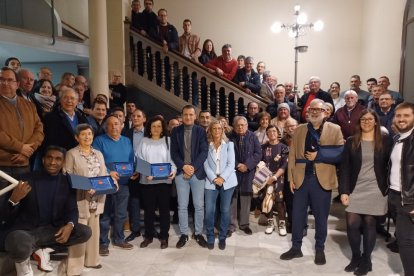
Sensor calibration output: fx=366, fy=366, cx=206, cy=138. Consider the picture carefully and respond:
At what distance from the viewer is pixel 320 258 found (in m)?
3.52

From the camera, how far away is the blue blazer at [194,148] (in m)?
3.81


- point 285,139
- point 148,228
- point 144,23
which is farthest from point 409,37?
point 148,228

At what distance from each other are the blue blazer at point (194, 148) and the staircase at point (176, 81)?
2527mm

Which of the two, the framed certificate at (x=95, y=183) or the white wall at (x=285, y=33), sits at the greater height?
the white wall at (x=285, y=33)

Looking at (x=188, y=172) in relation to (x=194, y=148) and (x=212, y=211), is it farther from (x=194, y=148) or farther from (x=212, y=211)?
(x=212, y=211)

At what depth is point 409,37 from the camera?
633 centimetres

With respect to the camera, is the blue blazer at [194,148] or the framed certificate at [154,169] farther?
the blue blazer at [194,148]

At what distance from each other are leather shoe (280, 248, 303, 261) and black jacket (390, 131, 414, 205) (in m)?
1.25

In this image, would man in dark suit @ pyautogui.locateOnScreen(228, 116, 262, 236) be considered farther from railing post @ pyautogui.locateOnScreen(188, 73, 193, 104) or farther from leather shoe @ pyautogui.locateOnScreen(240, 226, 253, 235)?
railing post @ pyautogui.locateOnScreen(188, 73, 193, 104)

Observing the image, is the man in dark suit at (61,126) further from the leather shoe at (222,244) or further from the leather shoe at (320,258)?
the leather shoe at (320,258)

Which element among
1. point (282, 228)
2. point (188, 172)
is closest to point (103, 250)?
Answer: point (188, 172)

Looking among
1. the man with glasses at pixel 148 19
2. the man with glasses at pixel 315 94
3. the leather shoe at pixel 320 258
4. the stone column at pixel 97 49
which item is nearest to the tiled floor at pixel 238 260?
the leather shoe at pixel 320 258

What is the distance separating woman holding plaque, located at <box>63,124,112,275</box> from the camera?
10.2 feet

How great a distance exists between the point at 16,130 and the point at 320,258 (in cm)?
→ 298
